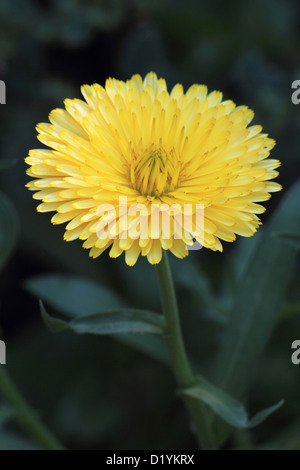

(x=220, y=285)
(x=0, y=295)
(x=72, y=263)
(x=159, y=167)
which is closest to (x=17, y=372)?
(x=0, y=295)

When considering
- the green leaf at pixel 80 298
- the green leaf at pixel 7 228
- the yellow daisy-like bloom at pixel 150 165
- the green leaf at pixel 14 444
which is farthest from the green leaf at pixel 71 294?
the yellow daisy-like bloom at pixel 150 165

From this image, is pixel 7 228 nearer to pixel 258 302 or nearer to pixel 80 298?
pixel 80 298

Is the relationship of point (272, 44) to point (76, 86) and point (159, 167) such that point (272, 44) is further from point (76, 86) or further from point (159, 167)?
point (159, 167)
